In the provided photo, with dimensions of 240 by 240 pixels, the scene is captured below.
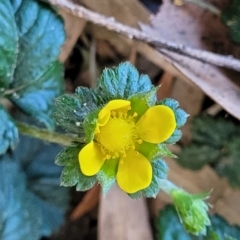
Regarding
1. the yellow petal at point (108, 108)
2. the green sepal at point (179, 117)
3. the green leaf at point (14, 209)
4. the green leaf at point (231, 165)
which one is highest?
the yellow petal at point (108, 108)

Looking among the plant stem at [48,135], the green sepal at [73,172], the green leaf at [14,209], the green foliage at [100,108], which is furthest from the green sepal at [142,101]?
the green leaf at [14,209]

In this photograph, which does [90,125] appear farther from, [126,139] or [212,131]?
[212,131]

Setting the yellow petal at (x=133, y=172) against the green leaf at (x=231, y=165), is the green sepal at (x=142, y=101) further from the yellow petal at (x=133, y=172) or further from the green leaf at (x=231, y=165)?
the green leaf at (x=231, y=165)

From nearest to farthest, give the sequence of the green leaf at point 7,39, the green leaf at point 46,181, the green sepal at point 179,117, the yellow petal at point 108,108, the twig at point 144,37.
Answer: the yellow petal at point 108,108 → the green sepal at point 179,117 → the green leaf at point 7,39 → the twig at point 144,37 → the green leaf at point 46,181

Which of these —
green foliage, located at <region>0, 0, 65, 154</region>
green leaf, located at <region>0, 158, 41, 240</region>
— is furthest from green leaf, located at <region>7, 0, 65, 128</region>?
green leaf, located at <region>0, 158, 41, 240</region>

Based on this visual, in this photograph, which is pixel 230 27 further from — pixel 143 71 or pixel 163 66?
pixel 143 71

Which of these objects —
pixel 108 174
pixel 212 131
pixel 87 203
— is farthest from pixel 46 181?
pixel 108 174
